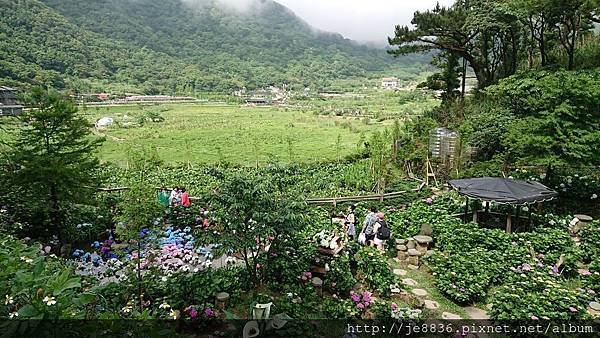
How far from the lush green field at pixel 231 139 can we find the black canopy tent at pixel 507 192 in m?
7.54

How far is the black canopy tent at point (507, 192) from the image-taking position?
709cm

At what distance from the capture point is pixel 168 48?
107 metres

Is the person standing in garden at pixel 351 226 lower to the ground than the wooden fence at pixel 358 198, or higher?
lower

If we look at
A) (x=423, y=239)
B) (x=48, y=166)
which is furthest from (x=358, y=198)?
(x=48, y=166)

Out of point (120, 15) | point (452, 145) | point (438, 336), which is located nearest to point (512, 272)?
point (438, 336)

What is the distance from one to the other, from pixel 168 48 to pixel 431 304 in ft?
373

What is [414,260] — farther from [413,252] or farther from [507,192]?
[507,192]

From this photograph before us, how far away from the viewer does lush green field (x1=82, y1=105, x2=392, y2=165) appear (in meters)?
18.2

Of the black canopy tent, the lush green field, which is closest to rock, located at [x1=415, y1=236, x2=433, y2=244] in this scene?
the black canopy tent

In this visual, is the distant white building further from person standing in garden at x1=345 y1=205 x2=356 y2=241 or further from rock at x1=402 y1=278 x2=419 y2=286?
rock at x1=402 y1=278 x2=419 y2=286

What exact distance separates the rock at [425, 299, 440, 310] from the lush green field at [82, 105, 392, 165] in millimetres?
9222

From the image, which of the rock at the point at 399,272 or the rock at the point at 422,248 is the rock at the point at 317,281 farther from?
the rock at the point at 422,248

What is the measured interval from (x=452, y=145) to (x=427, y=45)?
6.19 metres

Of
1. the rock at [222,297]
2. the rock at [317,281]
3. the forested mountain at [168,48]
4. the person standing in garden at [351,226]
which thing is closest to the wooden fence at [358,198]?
the person standing in garden at [351,226]
